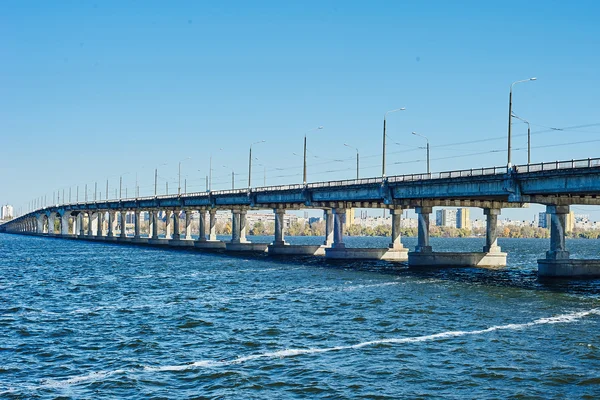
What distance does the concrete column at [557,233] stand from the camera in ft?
222

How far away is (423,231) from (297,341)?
192ft

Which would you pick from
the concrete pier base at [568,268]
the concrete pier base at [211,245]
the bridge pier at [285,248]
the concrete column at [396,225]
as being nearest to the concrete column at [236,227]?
the concrete pier base at [211,245]

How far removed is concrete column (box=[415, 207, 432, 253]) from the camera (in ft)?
286

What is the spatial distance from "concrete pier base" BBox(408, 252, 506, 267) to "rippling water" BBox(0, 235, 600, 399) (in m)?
27.9

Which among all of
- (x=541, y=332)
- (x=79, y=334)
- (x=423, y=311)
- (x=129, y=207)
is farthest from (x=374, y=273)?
(x=129, y=207)

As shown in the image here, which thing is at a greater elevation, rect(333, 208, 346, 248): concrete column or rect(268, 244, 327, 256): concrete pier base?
rect(333, 208, 346, 248): concrete column

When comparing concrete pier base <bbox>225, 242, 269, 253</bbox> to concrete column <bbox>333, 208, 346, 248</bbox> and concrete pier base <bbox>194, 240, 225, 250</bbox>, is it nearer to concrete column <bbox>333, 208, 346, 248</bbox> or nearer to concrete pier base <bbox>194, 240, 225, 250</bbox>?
concrete pier base <bbox>194, 240, 225, 250</bbox>

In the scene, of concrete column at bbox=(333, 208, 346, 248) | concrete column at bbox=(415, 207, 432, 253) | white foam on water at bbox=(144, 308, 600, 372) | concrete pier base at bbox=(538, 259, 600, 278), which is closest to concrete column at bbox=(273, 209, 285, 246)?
concrete column at bbox=(333, 208, 346, 248)

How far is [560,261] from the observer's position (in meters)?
67.1

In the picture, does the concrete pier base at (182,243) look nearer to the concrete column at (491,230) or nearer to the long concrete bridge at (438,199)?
the long concrete bridge at (438,199)

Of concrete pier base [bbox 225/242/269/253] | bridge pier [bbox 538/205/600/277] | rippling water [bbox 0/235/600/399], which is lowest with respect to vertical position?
rippling water [bbox 0/235/600/399]

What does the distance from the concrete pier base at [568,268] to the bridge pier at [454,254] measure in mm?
17577

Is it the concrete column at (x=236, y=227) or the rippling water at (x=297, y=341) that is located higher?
the concrete column at (x=236, y=227)

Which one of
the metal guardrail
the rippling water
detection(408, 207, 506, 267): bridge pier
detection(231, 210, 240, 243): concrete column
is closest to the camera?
the rippling water
